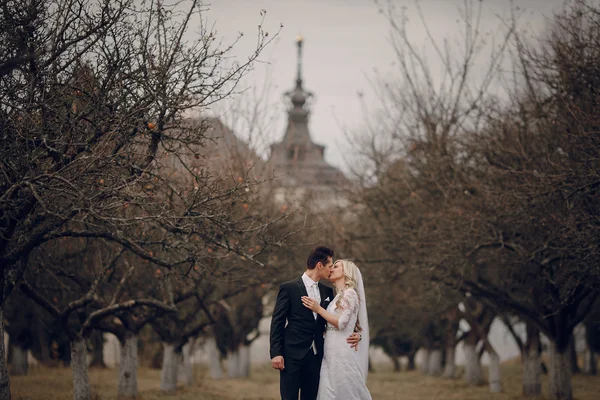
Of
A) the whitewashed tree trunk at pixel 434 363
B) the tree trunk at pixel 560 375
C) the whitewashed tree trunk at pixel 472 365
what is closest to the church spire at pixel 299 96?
the whitewashed tree trunk at pixel 434 363

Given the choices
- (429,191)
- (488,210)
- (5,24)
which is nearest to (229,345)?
(429,191)

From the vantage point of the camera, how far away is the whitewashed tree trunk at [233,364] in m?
30.6

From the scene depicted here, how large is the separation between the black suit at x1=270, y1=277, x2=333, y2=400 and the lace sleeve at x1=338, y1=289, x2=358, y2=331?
1.00 feet

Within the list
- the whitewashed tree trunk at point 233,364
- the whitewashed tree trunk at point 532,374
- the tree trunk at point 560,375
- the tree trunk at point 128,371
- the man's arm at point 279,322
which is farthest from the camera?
the whitewashed tree trunk at point 233,364

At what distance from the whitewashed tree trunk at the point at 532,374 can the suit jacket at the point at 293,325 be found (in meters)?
14.2

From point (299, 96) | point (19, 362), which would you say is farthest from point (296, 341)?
point (299, 96)

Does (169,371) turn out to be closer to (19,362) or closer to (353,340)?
(19,362)

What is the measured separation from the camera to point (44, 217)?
1073 centimetres

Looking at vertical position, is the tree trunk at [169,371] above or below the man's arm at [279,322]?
below

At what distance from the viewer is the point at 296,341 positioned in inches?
344

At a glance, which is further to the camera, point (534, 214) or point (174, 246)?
point (534, 214)

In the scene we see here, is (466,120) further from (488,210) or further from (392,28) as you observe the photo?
(488,210)

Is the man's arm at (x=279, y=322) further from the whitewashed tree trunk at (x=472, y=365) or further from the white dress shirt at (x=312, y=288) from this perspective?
the whitewashed tree trunk at (x=472, y=365)

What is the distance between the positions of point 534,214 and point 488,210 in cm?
164
